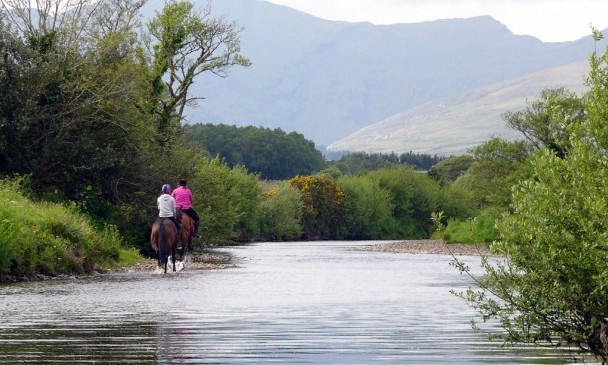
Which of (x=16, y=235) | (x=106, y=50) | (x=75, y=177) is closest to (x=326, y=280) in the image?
(x=16, y=235)

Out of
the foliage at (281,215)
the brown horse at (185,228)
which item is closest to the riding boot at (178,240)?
the brown horse at (185,228)

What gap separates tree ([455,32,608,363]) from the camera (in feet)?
39.8

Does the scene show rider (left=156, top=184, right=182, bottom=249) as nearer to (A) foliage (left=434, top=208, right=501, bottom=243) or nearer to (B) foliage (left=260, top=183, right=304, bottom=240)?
(A) foliage (left=434, top=208, right=501, bottom=243)

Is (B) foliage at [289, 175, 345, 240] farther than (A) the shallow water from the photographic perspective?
Yes

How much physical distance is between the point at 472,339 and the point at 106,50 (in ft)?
101

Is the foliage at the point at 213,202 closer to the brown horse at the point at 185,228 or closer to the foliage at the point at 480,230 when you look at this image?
the brown horse at the point at 185,228

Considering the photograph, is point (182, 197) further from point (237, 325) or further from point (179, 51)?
point (179, 51)

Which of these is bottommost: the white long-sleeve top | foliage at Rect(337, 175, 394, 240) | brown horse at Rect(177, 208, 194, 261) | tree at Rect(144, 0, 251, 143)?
foliage at Rect(337, 175, 394, 240)

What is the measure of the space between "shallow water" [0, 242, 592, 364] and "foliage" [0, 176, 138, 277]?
4.32 feet

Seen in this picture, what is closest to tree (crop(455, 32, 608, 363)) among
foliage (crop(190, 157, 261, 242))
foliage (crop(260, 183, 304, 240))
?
foliage (crop(190, 157, 261, 242))

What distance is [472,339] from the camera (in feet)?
47.9

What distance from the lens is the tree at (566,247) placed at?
39.8 feet

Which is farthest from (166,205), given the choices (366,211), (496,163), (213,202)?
(366,211)

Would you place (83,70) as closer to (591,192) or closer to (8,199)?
(8,199)
